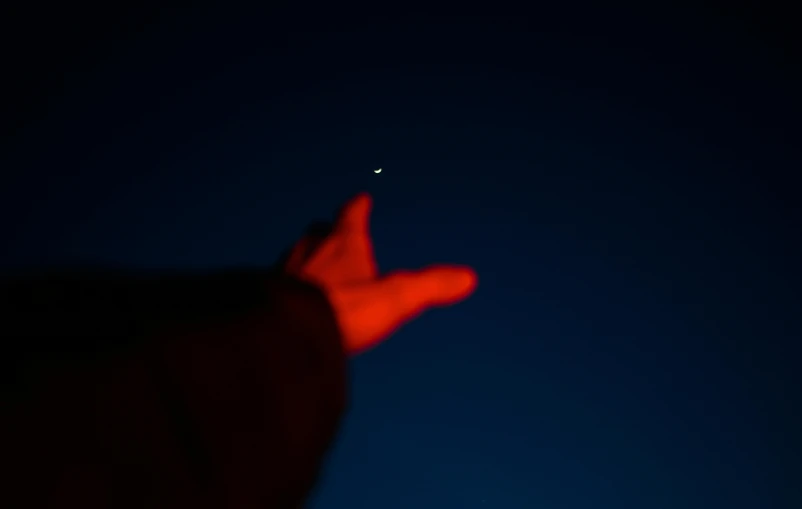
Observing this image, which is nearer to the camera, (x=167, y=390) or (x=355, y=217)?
(x=167, y=390)

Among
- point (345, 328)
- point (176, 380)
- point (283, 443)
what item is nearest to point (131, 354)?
point (176, 380)

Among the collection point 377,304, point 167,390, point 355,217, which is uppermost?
point 355,217

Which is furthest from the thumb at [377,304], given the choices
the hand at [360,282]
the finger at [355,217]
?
the finger at [355,217]

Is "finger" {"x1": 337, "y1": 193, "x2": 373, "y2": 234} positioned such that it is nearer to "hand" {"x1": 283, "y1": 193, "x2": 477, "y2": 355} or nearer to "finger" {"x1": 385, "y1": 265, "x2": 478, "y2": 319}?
"hand" {"x1": 283, "y1": 193, "x2": 477, "y2": 355}

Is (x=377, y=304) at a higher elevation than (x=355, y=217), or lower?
lower

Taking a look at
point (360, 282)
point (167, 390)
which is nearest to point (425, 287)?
point (360, 282)

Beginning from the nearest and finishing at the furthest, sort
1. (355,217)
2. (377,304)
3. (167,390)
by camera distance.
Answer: (167,390) → (377,304) → (355,217)

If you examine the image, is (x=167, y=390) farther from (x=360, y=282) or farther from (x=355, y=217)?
(x=355, y=217)

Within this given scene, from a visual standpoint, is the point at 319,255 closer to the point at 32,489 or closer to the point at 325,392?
the point at 325,392
